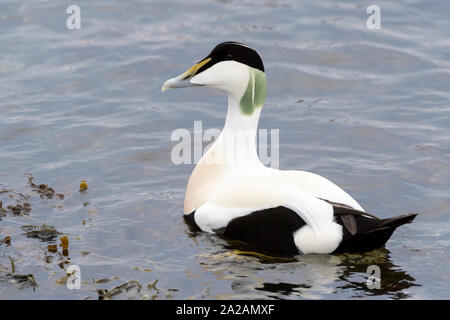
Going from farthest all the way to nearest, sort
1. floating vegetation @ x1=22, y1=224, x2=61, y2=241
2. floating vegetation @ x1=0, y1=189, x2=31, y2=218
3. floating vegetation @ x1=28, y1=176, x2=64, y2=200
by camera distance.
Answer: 1. floating vegetation @ x1=28, y1=176, x2=64, y2=200
2. floating vegetation @ x1=0, y1=189, x2=31, y2=218
3. floating vegetation @ x1=22, y1=224, x2=61, y2=241

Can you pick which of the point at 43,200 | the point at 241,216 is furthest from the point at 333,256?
the point at 43,200

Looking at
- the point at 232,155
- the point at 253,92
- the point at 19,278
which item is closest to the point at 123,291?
the point at 19,278

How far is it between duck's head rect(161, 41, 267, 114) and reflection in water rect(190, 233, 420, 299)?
3.83ft

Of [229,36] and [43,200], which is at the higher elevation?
[229,36]

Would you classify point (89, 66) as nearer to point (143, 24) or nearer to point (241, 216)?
point (143, 24)

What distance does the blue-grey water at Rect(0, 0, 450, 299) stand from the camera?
5.94m

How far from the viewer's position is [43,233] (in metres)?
6.44

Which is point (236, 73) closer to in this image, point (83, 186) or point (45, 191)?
point (83, 186)

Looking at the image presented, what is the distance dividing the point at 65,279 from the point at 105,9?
22.1 feet

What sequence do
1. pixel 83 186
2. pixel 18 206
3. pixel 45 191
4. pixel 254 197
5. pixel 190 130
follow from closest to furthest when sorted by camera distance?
pixel 254 197
pixel 18 206
pixel 45 191
pixel 83 186
pixel 190 130

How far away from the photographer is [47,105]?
372 inches

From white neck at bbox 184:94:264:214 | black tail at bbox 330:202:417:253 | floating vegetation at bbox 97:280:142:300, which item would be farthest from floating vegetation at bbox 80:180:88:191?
black tail at bbox 330:202:417:253

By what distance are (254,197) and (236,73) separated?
1.05 meters

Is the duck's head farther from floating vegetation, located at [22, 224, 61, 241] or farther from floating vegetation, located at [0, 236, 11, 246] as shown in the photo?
floating vegetation, located at [0, 236, 11, 246]
